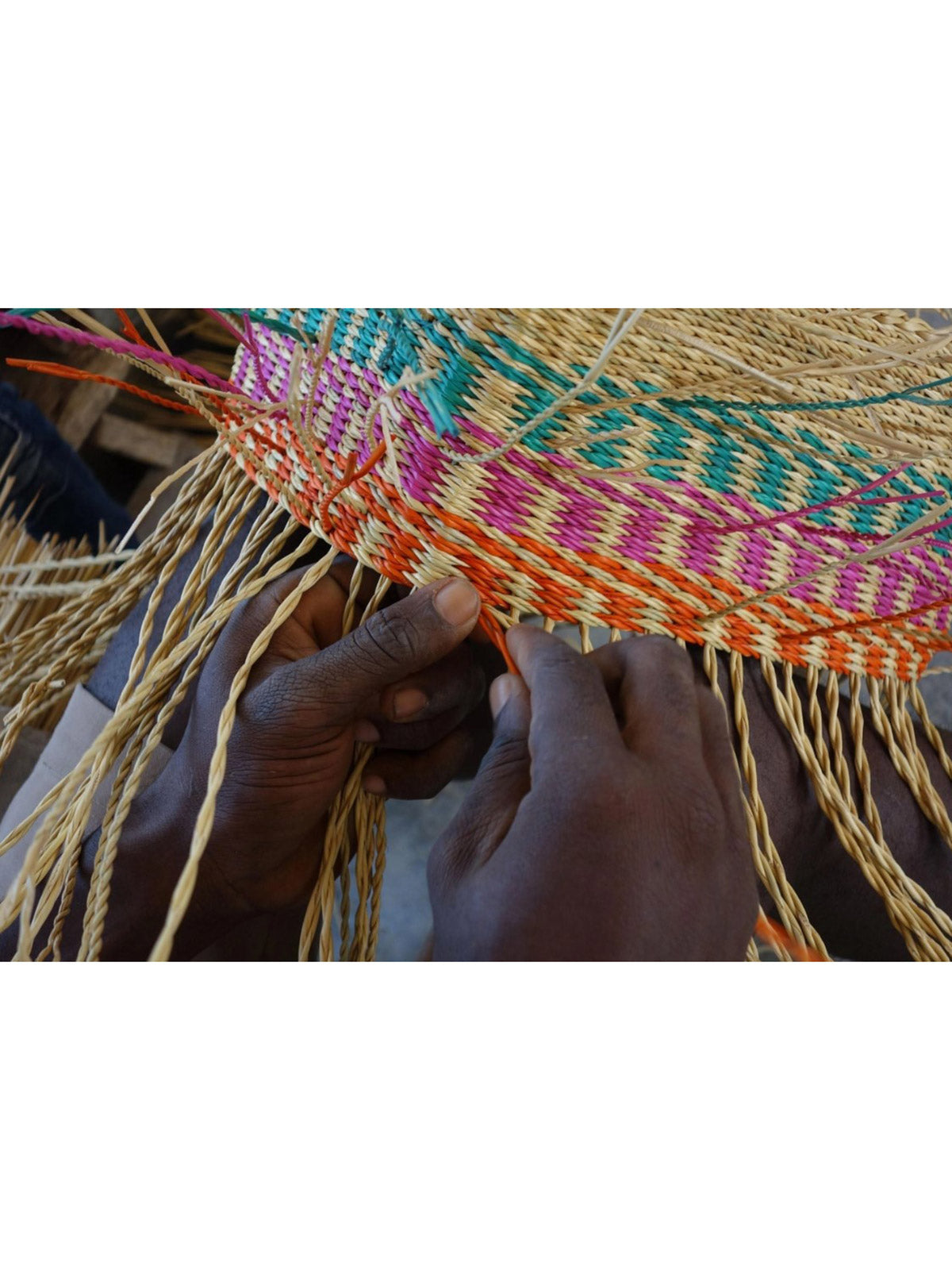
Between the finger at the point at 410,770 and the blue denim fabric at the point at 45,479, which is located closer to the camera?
the finger at the point at 410,770

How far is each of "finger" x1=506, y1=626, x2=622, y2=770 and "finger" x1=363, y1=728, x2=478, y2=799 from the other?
0.20 metres

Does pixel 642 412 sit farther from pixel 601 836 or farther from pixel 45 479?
pixel 45 479

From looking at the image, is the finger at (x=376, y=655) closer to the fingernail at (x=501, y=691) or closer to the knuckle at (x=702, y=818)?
the fingernail at (x=501, y=691)

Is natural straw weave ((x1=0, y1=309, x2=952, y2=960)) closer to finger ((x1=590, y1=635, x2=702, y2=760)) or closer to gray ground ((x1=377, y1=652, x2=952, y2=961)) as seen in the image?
finger ((x1=590, y1=635, x2=702, y2=760))

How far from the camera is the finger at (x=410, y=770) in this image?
81 cm

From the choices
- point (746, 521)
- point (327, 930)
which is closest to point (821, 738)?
point (746, 521)

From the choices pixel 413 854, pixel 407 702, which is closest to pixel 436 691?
pixel 407 702

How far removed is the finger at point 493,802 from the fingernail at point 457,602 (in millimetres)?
67

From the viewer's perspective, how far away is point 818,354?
2.20 ft

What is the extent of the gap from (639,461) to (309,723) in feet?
0.99

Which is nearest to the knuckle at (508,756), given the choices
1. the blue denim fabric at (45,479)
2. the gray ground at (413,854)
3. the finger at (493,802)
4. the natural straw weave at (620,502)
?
the finger at (493,802)

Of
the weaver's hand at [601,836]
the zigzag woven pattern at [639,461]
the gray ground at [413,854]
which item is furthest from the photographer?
the gray ground at [413,854]

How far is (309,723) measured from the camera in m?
0.70

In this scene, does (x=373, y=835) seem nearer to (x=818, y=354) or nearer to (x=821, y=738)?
(x=821, y=738)
